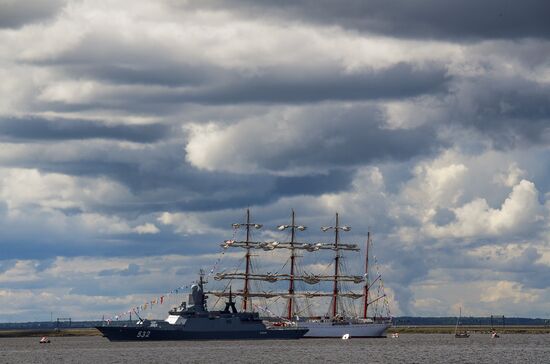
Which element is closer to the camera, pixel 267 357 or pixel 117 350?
pixel 267 357

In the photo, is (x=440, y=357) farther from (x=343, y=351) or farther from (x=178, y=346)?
(x=178, y=346)

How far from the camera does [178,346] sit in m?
199

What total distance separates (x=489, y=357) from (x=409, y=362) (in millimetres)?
18760

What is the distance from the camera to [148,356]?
16675cm

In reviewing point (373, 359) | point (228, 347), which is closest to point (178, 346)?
point (228, 347)

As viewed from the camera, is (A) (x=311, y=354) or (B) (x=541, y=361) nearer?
(B) (x=541, y=361)

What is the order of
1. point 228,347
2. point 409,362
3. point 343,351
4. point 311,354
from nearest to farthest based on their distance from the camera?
point 409,362 → point 311,354 → point 343,351 → point 228,347

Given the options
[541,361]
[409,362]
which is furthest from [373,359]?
[541,361]

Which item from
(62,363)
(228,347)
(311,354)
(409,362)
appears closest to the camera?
(409,362)

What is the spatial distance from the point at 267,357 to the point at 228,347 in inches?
1314

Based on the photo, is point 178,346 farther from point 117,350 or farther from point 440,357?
point 440,357

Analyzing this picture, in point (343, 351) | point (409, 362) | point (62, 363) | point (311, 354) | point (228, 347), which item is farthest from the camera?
point (228, 347)

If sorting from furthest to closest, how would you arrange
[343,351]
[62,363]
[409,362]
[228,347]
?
[228,347], [343,351], [62,363], [409,362]

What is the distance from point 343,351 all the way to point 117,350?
3993 centimetres
